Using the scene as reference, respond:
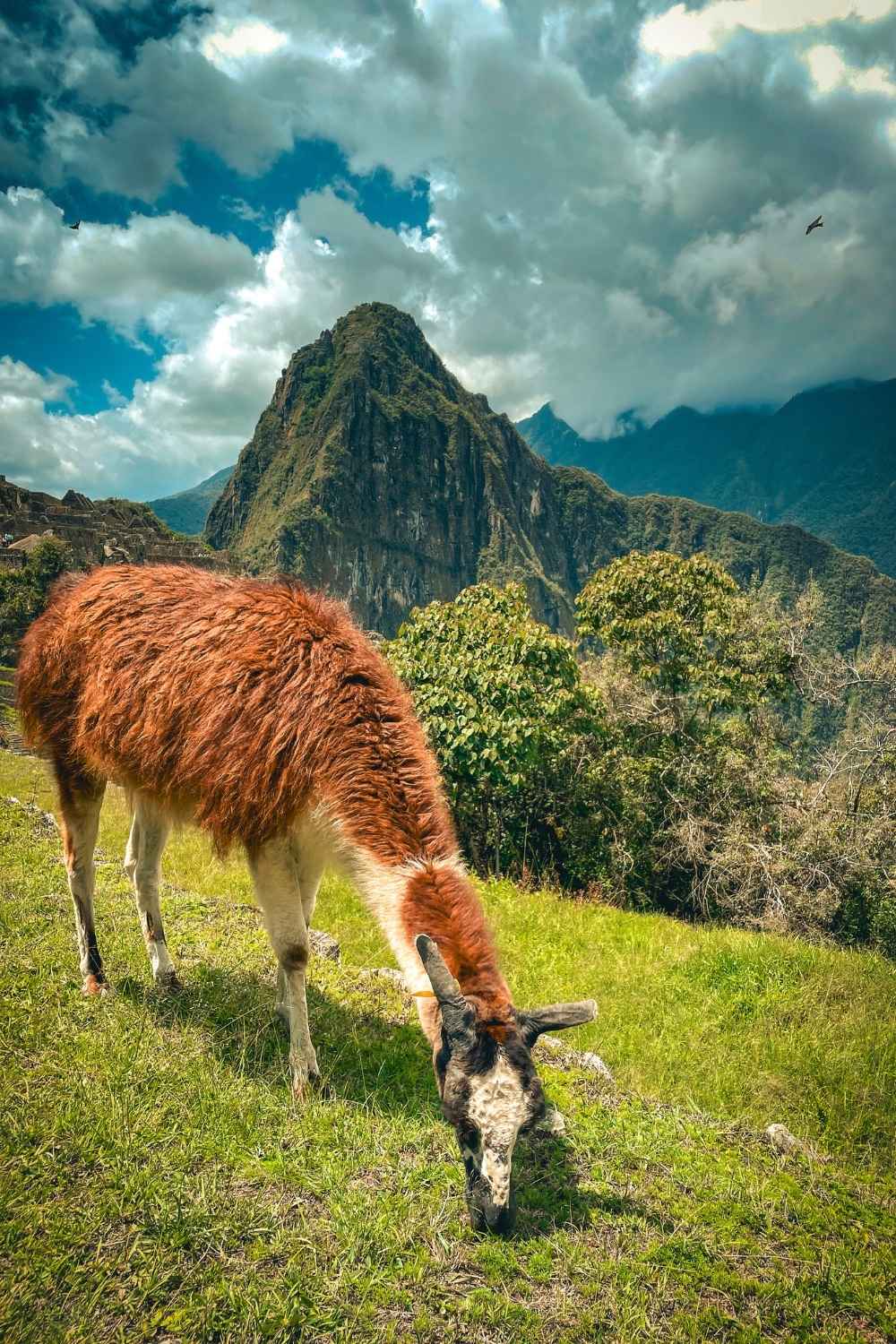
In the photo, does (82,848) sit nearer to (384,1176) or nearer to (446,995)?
(384,1176)

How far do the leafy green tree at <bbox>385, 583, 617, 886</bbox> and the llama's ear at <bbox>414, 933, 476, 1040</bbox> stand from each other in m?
7.31

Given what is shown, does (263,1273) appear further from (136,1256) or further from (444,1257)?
(444,1257)

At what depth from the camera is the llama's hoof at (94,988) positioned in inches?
179

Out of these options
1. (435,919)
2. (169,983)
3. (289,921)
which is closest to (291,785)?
(289,921)

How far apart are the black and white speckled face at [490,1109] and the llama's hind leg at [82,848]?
3.13 meters

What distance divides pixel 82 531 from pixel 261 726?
6299cm

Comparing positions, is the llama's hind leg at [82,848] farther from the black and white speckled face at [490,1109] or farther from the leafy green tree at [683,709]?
the leafy green tree at [683,709]

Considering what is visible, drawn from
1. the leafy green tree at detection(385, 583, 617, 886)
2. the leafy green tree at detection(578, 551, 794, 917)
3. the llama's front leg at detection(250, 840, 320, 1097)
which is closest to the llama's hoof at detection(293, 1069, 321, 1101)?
the llama's front leg at detection(250, 840, 320, 1097)

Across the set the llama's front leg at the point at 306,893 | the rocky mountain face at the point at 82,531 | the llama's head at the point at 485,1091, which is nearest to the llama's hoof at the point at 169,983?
the llama's front leg at the point at 306,893

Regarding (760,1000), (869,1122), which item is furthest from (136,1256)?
(760,1000)

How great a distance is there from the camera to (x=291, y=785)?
148 inches

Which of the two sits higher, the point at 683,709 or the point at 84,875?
the point at 683,709

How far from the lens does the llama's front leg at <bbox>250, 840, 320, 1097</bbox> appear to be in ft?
12.8

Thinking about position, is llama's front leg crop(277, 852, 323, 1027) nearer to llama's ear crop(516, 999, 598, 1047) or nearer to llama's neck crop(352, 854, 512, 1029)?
llama's neck crop(352, 854, 512, 1029)
